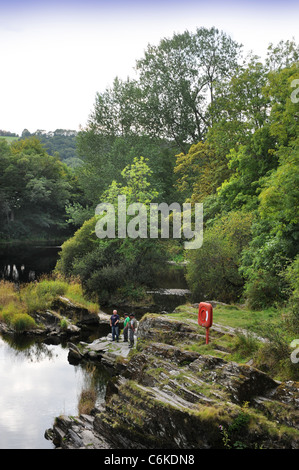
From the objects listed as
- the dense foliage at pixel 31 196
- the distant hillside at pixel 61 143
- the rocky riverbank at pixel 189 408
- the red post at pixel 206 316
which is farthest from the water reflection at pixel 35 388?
the distant hillside at pixel 61 143

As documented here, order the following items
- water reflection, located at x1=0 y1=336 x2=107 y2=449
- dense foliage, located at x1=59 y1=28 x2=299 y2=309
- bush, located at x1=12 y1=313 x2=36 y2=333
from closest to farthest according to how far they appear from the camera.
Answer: water reflection, located at x1=0 y1=336 x2=107 y2=449
dense foliage, located at x1=59 y1=28 x2=299 y2=309
bush, located at x1=12 y1=313 x2=36 y2=333

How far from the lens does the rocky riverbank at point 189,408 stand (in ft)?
32.1

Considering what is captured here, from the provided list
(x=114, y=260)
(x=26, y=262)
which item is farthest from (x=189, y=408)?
(x=26, y=262)

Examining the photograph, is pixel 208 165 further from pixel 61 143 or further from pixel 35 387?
pixel 61 143

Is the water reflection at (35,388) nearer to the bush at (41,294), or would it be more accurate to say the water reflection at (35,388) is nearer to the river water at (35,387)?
the river water at (35,387)

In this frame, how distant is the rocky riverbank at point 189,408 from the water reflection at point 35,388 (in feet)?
3.64

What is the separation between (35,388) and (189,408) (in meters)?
8.97

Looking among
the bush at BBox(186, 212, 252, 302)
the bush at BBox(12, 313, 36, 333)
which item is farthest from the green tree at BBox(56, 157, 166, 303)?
the bush at BBox(186, 212, 252, 302)

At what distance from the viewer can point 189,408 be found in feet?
34.8

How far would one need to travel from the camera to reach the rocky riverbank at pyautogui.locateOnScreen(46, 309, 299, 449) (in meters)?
9.79

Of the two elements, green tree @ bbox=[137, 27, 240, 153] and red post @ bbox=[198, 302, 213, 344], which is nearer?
red post @ bbox=[198, 302, 213, 344]

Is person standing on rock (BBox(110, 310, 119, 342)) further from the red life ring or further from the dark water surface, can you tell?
the dark water surface

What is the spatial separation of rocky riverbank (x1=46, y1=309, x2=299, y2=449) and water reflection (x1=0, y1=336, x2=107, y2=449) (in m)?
1.11
